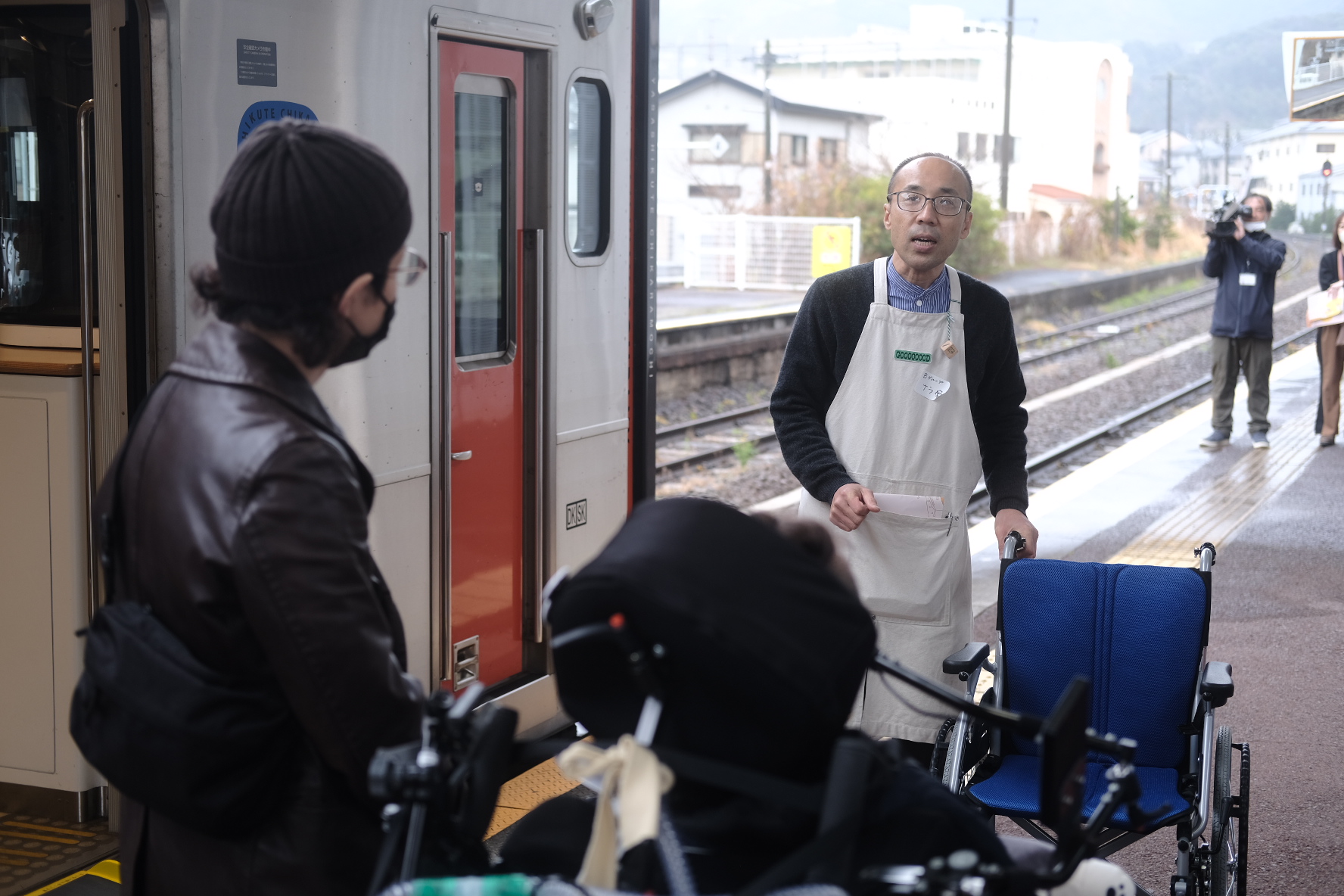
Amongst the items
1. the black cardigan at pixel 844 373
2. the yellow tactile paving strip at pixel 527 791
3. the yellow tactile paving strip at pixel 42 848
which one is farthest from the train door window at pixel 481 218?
the yellow tactile paving strip at pixel 42 848

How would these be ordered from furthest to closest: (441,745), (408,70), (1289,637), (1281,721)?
(1289,637)
(1281,721)
(408,70)
(441,745)

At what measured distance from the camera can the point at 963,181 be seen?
11.9ft

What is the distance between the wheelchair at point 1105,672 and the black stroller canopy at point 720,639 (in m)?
1.83

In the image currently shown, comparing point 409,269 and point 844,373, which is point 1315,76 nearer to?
point 844,373

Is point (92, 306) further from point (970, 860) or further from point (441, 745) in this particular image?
point (970, 860)

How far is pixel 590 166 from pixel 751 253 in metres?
26.7

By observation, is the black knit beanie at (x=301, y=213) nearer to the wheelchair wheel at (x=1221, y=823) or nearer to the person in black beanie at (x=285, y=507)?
the person in black beanie at (x=285, y=507)

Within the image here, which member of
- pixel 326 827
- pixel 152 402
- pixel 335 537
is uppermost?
pixel 152 402

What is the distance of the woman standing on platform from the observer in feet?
39.3

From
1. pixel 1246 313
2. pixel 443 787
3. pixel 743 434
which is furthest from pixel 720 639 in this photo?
pixel 743 434

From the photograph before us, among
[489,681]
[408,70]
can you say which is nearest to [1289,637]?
[489,681]

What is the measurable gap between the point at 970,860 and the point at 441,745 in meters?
0.69

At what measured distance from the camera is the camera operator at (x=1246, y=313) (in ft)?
39.4

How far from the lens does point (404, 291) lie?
4016 millimetres
